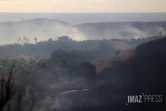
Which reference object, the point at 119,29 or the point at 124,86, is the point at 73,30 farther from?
the point at 124,86

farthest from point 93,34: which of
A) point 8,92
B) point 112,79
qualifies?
point 8,92

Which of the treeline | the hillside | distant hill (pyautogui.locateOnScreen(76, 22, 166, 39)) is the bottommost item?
the hillside

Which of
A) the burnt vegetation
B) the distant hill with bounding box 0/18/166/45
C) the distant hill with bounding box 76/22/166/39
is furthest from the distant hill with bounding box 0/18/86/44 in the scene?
the burnt vegetation

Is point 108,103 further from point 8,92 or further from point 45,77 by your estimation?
point 8,92

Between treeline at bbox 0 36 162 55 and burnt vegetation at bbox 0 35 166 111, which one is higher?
treeline at bbox 0 36 162 55

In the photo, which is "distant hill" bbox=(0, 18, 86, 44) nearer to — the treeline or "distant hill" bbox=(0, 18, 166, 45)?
"distant hill" bbox=(0, 18, 166, 45)

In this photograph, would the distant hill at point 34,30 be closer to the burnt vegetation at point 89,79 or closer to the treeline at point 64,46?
the treeline at point 64,46

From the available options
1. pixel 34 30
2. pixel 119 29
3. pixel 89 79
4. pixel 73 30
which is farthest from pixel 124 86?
pixel 34 30
